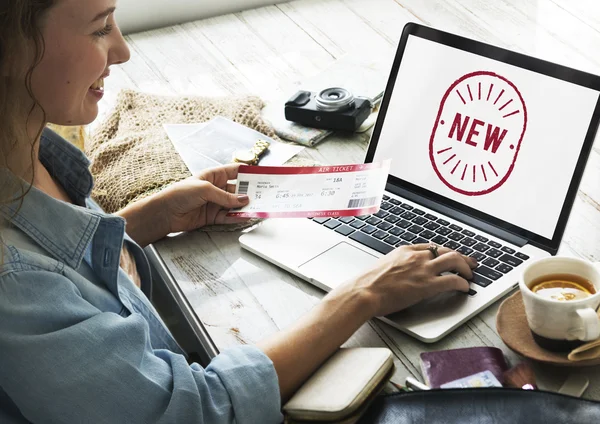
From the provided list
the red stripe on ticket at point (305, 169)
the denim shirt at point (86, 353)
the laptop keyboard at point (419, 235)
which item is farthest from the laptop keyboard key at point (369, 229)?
the denim shirt at point (86, 353)

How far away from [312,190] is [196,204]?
183mm

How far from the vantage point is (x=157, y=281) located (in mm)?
1378

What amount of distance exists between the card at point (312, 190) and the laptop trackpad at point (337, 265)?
6 centimetres

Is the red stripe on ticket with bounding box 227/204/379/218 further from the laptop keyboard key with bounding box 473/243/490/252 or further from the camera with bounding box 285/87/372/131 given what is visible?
the camera with bounding box 285/87/372/131

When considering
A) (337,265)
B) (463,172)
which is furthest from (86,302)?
(463,172)

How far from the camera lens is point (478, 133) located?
123 cm

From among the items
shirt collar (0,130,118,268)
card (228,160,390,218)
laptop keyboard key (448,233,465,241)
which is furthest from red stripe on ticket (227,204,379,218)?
shirt collar (0,130,118,268)

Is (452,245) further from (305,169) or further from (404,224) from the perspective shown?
(305,169)

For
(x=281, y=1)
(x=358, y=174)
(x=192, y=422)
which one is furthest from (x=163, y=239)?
(x=281, y=1)

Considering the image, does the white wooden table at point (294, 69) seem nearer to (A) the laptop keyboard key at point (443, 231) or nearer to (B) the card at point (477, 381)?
(B) the card at point (477, 381)

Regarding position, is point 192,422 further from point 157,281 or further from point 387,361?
point 157,281

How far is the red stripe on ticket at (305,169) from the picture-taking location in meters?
1.33

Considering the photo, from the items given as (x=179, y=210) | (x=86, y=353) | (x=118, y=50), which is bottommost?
(x=179, y=210)

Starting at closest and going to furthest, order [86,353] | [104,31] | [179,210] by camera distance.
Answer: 1. [86,353]
2. [104,31]
3. [179,210]
